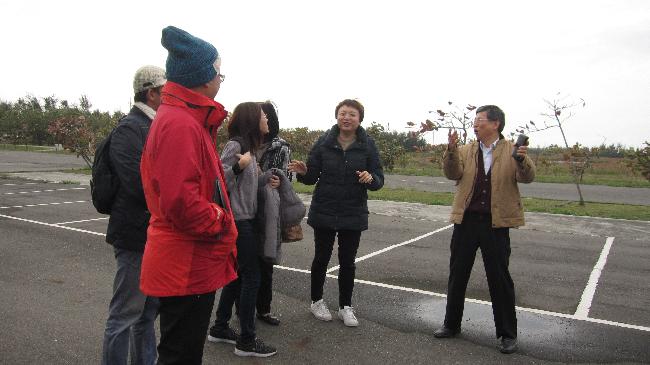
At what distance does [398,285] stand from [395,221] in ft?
16.6

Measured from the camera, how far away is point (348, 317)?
15.8 feet

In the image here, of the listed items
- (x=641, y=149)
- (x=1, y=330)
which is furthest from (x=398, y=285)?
(x=641, y=149)

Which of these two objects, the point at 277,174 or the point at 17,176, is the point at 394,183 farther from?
the point at 277,174

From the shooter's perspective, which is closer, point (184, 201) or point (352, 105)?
point (184, 201)

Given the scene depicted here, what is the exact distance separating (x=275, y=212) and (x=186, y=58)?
2.10 metres

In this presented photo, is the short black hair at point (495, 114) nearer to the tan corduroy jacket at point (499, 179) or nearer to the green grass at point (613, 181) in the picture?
the tan corduroy jacket at point (499, 179)

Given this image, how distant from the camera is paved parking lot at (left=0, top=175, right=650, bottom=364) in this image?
4227 millimetres

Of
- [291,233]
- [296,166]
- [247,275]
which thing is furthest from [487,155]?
[247,275]

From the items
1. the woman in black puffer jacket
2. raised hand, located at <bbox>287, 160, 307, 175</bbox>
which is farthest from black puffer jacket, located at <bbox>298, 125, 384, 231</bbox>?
raised hand, located at <bbox>287, 160, 307, 175</bbox>

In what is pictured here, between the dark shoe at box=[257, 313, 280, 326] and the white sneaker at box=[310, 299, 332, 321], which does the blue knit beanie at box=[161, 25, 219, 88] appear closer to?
→ the dark shoe at box=[257, 313, 280, 326]

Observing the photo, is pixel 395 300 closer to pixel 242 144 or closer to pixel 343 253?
pixel 343 253

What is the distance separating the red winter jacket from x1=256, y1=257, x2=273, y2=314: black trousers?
219cm

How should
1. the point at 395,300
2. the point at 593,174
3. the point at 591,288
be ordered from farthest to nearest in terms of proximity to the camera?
the point at 593,174 → the point at 591,288 → the point at 395,300

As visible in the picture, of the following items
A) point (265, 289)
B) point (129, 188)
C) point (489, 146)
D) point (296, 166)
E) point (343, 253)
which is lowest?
point (265, 289)
